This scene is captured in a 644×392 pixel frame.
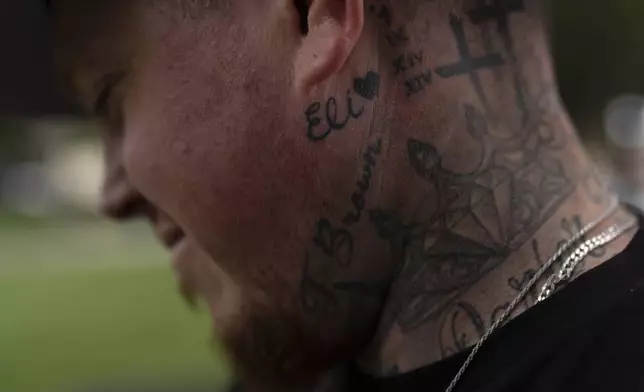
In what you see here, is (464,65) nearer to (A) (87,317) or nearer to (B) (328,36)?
(B) (328,36)

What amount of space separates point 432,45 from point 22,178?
1952 millimetres

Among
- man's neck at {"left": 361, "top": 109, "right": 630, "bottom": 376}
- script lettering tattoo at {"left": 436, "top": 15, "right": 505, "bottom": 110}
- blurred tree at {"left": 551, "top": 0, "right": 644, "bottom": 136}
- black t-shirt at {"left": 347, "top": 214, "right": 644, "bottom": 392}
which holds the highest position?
script lettering tattoo at {"left": 436, "top": 15, "right": 505, "bottom": 110}

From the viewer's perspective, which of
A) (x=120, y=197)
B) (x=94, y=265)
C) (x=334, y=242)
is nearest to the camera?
(x=334, y=242)

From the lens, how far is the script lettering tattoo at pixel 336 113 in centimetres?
64

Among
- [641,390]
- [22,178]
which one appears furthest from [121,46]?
[22,178]

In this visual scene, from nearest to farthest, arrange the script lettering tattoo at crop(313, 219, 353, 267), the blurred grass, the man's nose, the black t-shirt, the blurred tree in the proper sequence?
1. the black t-shirt
2. the script lettering tattoo at crop(313, 219, 353, 267)
3. the man's nose
4. the blurred grass
5. the blurred tree

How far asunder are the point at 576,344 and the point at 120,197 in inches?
17.6

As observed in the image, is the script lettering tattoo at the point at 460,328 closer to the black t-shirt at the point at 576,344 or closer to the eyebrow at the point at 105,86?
the black t-shirt at the point at 576,344

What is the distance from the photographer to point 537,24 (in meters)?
0.68

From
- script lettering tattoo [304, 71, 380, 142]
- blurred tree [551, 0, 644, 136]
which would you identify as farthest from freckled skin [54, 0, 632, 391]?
blurred tree [551, 0, 644, 136]

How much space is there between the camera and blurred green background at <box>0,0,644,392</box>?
200 centimetres

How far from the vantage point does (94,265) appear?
7.54 feet

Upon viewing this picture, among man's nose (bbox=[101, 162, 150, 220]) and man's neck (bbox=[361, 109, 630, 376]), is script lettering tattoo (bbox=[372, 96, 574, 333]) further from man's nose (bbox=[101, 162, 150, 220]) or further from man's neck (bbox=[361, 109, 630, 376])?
man's nose (bbox=[101, 162, 150, 220])

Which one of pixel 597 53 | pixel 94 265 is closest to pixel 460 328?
pixel 94 265
